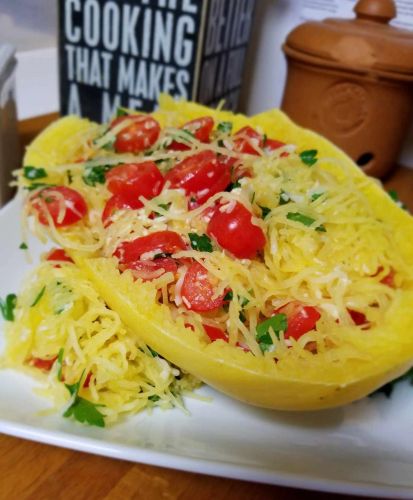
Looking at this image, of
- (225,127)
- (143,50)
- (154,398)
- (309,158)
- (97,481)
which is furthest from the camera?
(143,50)

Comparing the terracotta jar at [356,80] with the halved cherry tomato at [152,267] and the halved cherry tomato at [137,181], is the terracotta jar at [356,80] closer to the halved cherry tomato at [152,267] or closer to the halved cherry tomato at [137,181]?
the halved cherry tomato at [137,181]

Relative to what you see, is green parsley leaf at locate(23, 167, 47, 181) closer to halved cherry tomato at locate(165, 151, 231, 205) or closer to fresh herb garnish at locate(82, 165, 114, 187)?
fresh herb garnish at locate(82, 165, 114, 187)

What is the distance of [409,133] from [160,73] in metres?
0.90

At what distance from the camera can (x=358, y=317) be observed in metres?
0.72

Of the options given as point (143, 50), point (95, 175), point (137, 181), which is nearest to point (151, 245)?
point (137, 181)

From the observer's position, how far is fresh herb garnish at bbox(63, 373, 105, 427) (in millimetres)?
658

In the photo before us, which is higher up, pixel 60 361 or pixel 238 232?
pixel 238 232

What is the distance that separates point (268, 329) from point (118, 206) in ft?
1.09

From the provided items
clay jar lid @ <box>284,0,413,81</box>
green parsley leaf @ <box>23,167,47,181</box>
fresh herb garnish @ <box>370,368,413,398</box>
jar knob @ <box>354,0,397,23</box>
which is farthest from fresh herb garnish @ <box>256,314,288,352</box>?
jar knob @ <box>354,0,397,23</box>

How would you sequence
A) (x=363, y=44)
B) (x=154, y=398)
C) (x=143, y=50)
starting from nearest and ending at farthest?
(x=154, y=398), (x=363, y=44), (x=143, y=50)

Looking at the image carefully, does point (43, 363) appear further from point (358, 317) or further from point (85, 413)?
point (358, 317)


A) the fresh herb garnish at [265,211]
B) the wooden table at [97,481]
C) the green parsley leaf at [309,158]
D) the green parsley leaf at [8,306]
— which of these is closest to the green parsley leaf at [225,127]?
the green parsley leaf at [309,158]

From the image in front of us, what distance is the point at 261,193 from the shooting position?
0.81 meters

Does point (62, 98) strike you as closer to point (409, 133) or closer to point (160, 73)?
point (160, 73)
